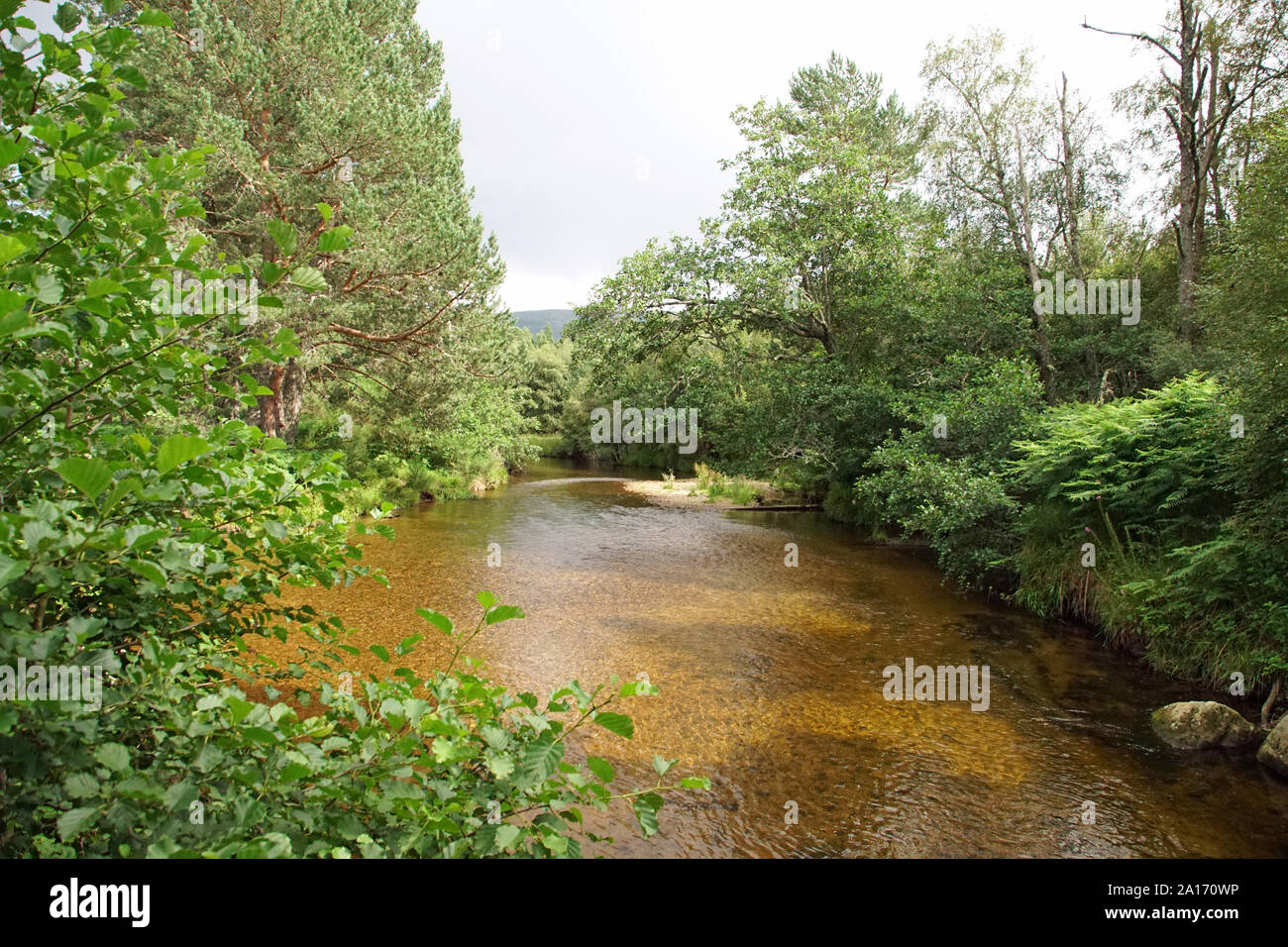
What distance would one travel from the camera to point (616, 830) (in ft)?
15.4

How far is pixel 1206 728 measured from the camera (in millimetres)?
6008

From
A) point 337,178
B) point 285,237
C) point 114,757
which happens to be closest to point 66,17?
point 285,237

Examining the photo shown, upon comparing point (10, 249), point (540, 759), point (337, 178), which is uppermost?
point (337, 178)

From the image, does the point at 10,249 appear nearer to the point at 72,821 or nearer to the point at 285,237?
the point at 285,237

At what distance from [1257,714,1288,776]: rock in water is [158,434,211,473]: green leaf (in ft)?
26.3

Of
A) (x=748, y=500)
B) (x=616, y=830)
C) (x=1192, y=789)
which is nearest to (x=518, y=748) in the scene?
(x=616, y=830)

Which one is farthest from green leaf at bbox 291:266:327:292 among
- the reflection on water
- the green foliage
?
the reflection on water

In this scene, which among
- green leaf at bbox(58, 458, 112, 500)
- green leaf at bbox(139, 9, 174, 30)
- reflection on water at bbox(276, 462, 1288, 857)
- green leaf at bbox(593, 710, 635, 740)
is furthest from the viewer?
reflection on water at bbox(276, 462, 1288, 857)

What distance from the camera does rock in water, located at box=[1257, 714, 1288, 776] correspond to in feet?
18.0

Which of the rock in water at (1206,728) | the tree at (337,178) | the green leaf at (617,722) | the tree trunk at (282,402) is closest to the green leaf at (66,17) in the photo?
the green leaf at (617,722)

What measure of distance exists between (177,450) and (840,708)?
22.0 feet

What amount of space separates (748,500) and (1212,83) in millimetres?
16629

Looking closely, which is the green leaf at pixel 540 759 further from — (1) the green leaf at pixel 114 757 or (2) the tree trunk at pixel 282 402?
(2) the tree trunk at pixel 282 402

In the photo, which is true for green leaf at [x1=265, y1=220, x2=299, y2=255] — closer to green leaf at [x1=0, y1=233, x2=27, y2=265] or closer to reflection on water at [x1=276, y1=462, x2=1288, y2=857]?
green leaf at [x1=0, y1=233, x2=27, y2=265]
